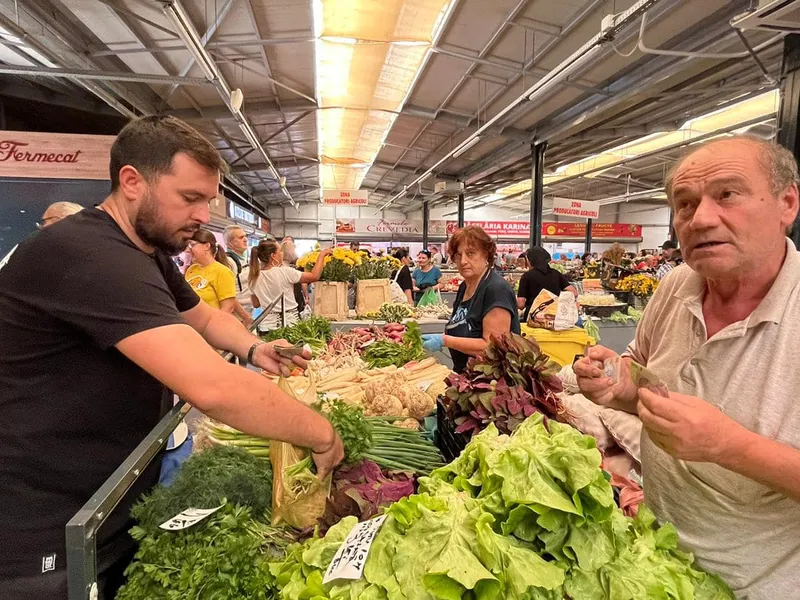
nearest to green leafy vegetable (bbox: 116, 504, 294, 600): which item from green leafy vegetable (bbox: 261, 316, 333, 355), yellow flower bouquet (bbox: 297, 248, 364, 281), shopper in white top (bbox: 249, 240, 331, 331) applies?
green leafy vegetable (bbox: 261, 316, 333, 355)

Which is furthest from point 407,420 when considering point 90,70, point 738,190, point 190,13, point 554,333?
point 90,70

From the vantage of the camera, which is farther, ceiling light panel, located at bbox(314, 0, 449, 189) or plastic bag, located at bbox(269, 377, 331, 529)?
ceiling light panel, located at bbox(314, 0, 449, 189)

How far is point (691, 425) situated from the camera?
102 cm

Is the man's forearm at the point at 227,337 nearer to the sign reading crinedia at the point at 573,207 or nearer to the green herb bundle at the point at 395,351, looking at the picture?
the green herb bundle at the point at 395,351

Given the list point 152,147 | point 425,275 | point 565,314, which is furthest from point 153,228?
point 425,275

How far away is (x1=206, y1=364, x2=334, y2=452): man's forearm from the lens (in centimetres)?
125

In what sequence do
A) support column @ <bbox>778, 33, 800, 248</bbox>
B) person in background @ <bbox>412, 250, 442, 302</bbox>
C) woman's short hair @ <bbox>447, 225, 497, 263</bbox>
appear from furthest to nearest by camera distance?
person in background @ <bbox>412, 250, 442, 302</bbox>, support column @ <bbox>778, 33, 800, 248</bbox>, woman's short hair @ <bbox>447, 225, 497, 263</bbox>

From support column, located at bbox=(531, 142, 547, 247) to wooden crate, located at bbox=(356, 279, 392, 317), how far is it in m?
6.91

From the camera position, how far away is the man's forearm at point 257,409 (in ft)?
4.12

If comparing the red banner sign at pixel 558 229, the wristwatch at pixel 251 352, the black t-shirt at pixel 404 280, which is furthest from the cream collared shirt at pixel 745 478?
the red banner sign at pixel 558 229

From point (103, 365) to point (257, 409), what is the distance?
48cm

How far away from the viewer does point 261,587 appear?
123 centimetres

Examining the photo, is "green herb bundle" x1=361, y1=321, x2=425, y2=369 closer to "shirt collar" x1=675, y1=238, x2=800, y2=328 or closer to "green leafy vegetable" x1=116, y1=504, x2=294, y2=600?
"green leafy vegetable" x1=116, y1=504, x2=294, y2=600

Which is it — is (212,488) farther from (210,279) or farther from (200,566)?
(210,279)
